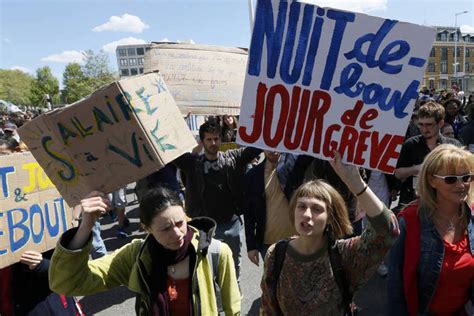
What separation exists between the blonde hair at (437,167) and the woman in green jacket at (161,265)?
40.7 inches

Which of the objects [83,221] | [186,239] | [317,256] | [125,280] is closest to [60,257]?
[83,221]

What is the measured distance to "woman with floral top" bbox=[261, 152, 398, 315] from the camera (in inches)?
60.2

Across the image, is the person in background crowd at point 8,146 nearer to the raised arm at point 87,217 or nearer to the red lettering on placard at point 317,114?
the raised arm at point 87,217

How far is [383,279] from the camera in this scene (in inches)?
153

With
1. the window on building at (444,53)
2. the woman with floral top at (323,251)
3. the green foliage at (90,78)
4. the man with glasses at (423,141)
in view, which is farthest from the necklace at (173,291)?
the window on building at (444,53)

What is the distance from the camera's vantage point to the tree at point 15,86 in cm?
6662

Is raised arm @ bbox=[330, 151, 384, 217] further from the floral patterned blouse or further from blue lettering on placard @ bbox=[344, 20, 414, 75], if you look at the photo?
blue lettering on placard @ bbox=[344, 20, 414, 75]

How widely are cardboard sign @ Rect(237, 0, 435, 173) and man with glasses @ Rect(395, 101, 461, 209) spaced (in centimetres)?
176

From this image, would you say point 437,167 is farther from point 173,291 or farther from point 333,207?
point 173,291

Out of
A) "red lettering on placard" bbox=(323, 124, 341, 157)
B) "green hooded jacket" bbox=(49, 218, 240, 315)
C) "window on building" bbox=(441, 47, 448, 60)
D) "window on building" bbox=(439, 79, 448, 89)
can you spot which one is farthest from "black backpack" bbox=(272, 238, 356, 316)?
"window on building" bbox=(441, 47, 448, 60)

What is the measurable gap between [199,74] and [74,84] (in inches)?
2408

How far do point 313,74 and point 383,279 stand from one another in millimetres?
2905

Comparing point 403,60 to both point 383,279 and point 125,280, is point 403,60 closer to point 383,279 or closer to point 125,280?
point 125,280

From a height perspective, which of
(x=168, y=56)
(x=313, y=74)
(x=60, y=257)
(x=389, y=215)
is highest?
(x=168, y=56)
